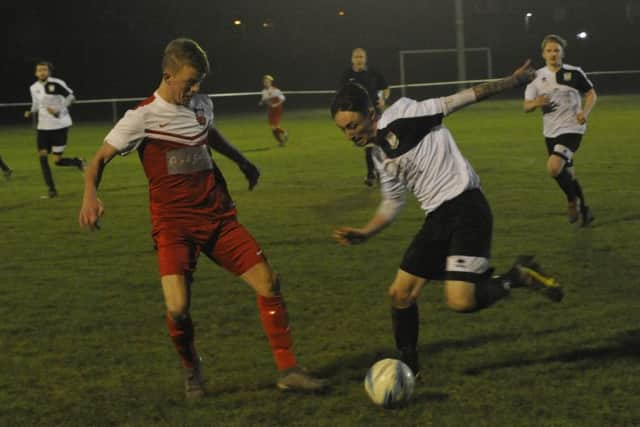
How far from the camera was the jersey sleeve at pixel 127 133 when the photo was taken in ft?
15.7

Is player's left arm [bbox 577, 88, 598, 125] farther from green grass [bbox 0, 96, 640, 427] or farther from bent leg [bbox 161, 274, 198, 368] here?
bent leg [bbox 161, 274, 198, 368]

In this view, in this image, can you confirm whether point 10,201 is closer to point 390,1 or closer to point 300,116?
point 300,116

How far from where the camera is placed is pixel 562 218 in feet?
35.1

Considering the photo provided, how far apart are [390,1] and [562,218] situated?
47.3 metres

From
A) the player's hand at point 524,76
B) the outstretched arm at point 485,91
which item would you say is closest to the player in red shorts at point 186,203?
the outstretched arm at point 485,91

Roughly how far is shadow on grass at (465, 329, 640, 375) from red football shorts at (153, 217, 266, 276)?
1462 millimetres

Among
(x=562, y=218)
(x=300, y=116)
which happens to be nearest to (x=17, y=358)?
(x=562, y=218)

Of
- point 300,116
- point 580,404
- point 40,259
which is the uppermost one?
point 580,404

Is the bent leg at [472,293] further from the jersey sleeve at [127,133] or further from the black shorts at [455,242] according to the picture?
the jersey sleeve at [127,133]

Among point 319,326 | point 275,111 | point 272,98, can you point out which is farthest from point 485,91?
point 272,98

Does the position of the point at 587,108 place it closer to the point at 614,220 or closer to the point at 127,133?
the point at 614,220

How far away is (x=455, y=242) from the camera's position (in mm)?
4918

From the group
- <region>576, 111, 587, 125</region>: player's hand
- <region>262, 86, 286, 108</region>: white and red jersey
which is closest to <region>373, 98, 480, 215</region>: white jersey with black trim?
<region>576, 111, 587, 125</region>: player's hand

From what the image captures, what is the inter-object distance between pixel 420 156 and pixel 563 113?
5.87 m
